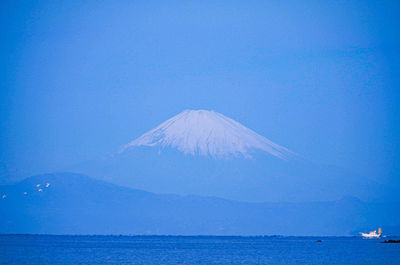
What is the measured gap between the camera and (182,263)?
71.2 metres

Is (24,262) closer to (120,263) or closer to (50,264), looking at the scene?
(50,264)

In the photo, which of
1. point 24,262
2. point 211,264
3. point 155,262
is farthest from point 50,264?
point 211,264

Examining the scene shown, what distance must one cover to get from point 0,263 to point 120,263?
1267cm

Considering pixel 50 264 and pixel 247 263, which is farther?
pixel 247 263

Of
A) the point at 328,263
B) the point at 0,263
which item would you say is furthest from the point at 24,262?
the point at 328,263

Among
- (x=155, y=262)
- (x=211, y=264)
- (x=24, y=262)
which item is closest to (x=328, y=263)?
(x=211, y=264)

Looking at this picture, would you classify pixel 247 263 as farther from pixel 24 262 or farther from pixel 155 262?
pixel 24 262

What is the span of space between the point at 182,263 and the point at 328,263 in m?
17.7

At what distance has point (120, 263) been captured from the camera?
229ft

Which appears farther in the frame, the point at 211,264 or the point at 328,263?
the point at 328,263

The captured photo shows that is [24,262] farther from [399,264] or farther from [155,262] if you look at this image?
[399,264]

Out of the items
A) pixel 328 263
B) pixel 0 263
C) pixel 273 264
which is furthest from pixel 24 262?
pixel 328 263

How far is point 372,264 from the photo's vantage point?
234ft

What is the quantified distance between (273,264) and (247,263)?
2.99 m
